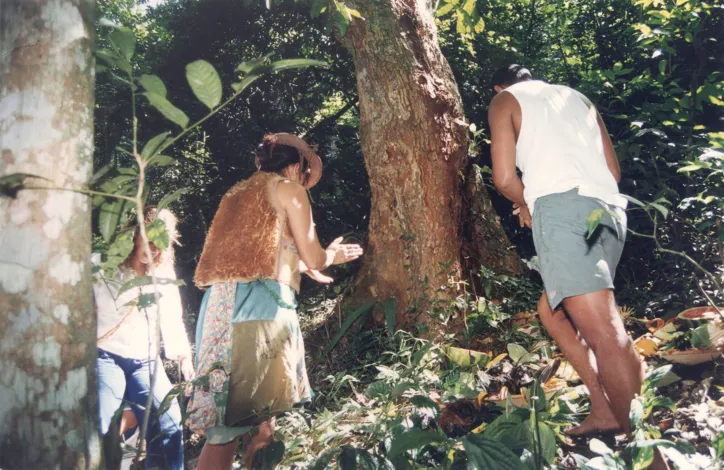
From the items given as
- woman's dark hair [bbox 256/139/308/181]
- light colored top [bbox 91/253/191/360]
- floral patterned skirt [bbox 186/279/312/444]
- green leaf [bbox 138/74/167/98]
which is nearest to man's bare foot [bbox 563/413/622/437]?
floral patterned skirt [bbox 186/279/312/444]

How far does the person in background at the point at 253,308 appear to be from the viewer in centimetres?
235

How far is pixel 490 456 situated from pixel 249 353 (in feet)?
4.00

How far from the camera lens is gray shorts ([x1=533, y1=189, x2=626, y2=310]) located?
7.08 ft

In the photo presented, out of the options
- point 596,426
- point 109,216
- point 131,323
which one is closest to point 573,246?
point 596,426

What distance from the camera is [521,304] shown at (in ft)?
14.1

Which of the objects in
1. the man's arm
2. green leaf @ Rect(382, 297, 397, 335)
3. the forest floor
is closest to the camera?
the forest floor

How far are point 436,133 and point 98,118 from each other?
4.85 metres

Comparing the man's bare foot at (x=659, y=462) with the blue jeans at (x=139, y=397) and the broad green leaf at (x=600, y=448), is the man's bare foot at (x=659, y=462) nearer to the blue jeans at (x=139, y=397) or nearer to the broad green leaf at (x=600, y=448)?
the broad green leaf at (x=600, y=448)

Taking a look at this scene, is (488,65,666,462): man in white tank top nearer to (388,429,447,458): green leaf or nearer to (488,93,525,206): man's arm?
(488,93,525,206): man's arm

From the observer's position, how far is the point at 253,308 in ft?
8.00

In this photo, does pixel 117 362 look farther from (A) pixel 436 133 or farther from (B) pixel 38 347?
(A) pixel 436 133

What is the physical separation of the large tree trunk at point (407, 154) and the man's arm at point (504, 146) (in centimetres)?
187

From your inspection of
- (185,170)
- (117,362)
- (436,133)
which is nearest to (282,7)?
(185,170)

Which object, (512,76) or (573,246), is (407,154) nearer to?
(512,76)
